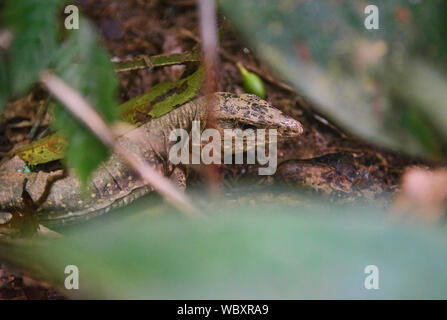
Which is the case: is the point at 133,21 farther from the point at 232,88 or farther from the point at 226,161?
the point at 226,161

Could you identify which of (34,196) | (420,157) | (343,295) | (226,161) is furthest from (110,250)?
(34,196)

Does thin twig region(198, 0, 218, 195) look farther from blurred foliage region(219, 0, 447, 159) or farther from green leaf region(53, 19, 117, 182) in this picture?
green leaf region(53, 19, 117, 182)

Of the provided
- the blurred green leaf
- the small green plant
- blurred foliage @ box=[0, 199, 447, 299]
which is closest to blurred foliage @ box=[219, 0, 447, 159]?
the small green plant

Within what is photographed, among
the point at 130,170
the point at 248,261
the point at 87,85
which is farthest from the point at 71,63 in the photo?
the point at 130,170

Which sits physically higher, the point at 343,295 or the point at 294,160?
the point at 294,160

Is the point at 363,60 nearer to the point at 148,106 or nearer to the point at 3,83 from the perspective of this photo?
the point at 148,106

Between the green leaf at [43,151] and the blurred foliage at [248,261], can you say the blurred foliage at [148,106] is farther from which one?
the blurred foliage at [248,261]

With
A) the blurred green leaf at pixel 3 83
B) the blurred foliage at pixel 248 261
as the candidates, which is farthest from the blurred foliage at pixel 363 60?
the blurred green leaf at pixel 3 83
